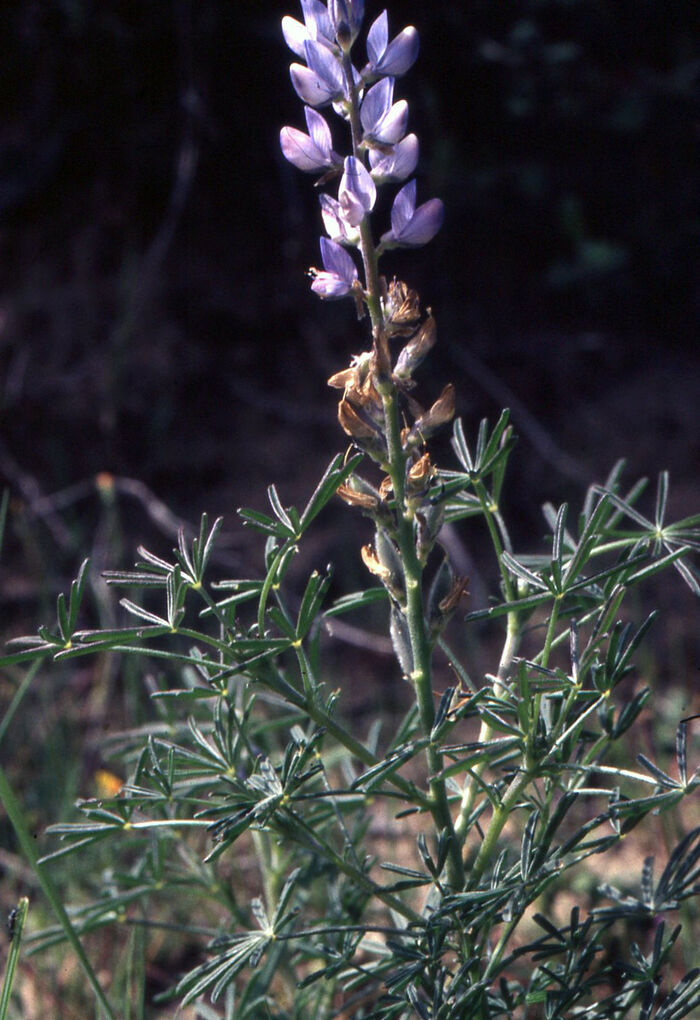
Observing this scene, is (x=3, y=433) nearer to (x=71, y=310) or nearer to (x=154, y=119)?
(x=71, y=310)

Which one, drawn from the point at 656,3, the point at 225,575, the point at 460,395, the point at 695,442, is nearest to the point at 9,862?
the point at 225,575

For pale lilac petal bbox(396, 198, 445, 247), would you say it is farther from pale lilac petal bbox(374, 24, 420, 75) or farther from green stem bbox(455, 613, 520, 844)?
green stem bbox(455, 613, 520, 844)

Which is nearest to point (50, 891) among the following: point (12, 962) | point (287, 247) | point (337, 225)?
point (12, 962)

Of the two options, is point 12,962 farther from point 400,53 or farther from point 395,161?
point 400,53

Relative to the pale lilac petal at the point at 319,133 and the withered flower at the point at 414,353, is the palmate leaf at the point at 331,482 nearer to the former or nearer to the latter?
the withered flower at the point at 414,353

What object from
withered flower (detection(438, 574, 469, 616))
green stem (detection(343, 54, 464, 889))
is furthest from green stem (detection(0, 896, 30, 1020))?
withered flower (detection(438, 574, 469, 616))

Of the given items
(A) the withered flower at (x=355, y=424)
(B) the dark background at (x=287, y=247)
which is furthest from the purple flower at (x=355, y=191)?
(B) the dark background at (x=287, y=247)
